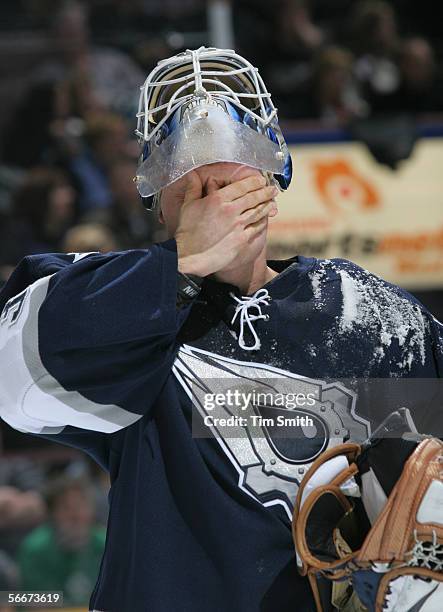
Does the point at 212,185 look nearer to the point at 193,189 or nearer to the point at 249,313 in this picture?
the point at 193,189

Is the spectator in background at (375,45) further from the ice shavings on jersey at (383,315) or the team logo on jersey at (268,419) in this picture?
the team logo on jersey at (268,419)

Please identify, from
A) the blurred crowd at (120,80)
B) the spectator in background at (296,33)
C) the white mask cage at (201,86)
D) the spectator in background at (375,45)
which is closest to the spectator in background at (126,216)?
the blurred crowd at (120,80)

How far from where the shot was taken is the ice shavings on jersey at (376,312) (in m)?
1.59

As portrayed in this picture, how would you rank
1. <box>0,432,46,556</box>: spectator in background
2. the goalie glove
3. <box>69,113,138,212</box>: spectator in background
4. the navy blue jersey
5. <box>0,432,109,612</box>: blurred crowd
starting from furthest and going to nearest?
<box>69,113,138,212</box>: spectator in background < <box>0,432,46,556</box>: spectator in background < <box>0,432,109,612</box>: blurred crowd < the navy blue jersey < the goalie glove

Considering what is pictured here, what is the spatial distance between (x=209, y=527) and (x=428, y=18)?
4217 millimetres

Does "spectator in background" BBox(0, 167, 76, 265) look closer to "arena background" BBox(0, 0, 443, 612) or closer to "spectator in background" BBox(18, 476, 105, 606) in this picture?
"arena background" BBox(0, 0, 443, 612)

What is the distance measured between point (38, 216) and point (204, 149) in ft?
9.21

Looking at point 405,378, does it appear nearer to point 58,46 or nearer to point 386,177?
point 386,177

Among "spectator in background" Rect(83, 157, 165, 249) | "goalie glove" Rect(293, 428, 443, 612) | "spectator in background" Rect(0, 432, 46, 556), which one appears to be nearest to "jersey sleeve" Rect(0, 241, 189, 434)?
"goalie glove" Rect(293, 428, 443, 612)

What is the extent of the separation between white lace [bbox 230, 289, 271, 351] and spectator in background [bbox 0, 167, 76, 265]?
2623 millimetres

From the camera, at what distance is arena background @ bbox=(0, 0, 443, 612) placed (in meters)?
4.25

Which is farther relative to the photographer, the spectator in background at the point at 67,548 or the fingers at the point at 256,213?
the spectator in background at the point at 67,548

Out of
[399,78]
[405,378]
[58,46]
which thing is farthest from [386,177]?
[405,378]

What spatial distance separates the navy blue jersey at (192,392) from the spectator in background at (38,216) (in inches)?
103
